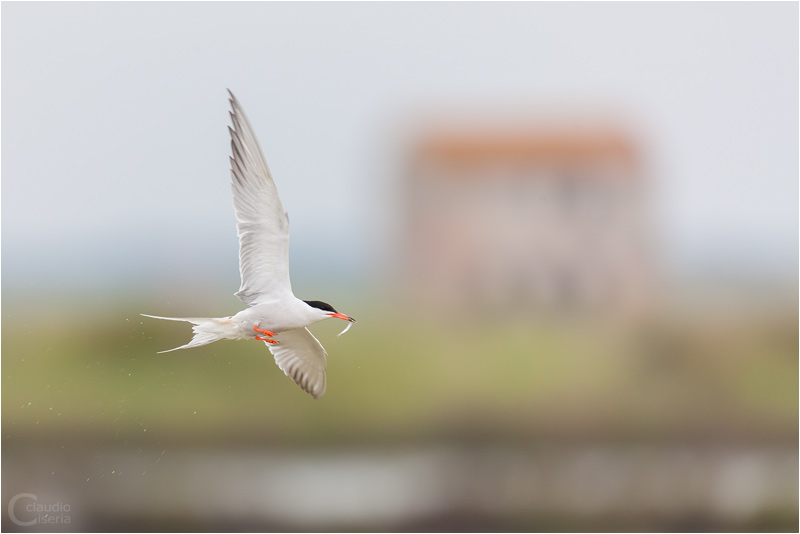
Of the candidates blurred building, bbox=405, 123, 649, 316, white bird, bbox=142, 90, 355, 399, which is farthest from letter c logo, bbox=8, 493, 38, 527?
blurred building, bbox=405, 123, 649, 316

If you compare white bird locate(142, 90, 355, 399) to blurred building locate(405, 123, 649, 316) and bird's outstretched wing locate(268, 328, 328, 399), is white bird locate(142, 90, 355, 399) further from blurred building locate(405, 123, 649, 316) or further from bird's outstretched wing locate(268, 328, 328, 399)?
blurred building locate(405, 123, 649, 316)

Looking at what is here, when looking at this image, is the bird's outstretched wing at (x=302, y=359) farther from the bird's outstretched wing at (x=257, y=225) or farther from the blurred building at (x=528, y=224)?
the blurred building at (x=528, y=224)

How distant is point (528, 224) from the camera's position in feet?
61.9

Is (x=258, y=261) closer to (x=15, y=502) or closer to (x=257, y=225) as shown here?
(x=257, y=225)

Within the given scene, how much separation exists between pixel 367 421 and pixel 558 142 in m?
11.2

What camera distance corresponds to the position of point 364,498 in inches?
385

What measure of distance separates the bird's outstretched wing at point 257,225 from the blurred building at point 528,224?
47.9 feet
